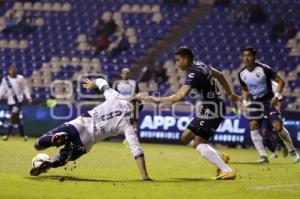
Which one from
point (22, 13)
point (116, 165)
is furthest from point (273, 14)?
point (116, 165)

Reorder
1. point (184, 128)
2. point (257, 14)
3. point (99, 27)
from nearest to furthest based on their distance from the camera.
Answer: point (184, 128) < point (257, 14) < point (99, 27)

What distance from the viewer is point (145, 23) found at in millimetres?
35844

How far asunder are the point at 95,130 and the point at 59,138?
2.30 ft

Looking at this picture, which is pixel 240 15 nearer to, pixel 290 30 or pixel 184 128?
pixel 290 30

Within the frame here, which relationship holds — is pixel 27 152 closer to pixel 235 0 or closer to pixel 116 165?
pixel 116 165

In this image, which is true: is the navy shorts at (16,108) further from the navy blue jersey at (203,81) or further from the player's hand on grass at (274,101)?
the navy blue jersey at (203,81)

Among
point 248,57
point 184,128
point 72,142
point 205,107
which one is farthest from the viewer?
point 184,128

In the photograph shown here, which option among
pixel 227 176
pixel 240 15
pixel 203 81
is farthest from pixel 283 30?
pixel 227 176

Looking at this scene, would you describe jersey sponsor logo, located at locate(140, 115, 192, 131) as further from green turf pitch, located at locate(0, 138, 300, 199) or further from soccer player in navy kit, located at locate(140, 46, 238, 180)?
soccer player in navy kit, located at locate(140, 46, 238, 180)

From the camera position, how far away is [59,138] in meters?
12.4

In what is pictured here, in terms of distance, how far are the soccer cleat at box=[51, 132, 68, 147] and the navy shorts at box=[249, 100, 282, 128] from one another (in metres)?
6.04

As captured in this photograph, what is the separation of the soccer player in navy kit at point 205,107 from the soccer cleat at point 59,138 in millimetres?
2050

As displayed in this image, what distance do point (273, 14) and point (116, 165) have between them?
19.0 meters

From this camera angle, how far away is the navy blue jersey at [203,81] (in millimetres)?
12656
